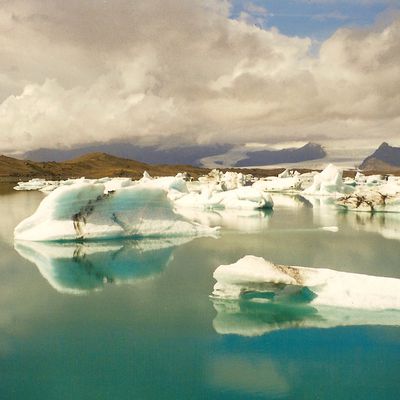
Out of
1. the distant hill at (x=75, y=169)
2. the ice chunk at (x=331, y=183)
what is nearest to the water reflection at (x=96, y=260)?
the ice chunk at (x=331, y=183)

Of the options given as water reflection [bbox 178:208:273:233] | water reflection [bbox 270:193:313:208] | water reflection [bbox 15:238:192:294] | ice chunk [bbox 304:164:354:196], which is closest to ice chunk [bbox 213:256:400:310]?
water reflection [bbox 15:238:192:294]

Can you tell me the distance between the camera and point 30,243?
14.2 meters

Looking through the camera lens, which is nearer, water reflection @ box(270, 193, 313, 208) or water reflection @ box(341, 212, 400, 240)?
water reflection @ box(341, 212, 400, 240)

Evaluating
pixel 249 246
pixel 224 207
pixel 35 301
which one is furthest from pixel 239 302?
pixel 224 207

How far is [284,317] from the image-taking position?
751cm

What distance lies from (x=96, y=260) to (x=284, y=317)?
6417 millimetres

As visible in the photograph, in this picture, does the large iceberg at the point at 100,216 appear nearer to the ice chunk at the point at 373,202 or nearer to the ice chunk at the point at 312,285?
the ice chunk at the point at 312,285

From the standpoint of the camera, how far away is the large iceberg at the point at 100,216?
45.6 ft

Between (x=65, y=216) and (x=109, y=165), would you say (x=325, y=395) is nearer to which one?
(x=65, y=216)

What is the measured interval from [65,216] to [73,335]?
781 centimetres

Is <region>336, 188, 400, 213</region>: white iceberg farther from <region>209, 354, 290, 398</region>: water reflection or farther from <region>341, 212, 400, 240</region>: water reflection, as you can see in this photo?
<region>209, 354, 290, 398</region>: water reflection

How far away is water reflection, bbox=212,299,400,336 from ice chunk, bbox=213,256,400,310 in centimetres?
17

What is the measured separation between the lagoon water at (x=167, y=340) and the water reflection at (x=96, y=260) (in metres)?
0.06

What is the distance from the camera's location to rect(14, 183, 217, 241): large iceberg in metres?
13.9
